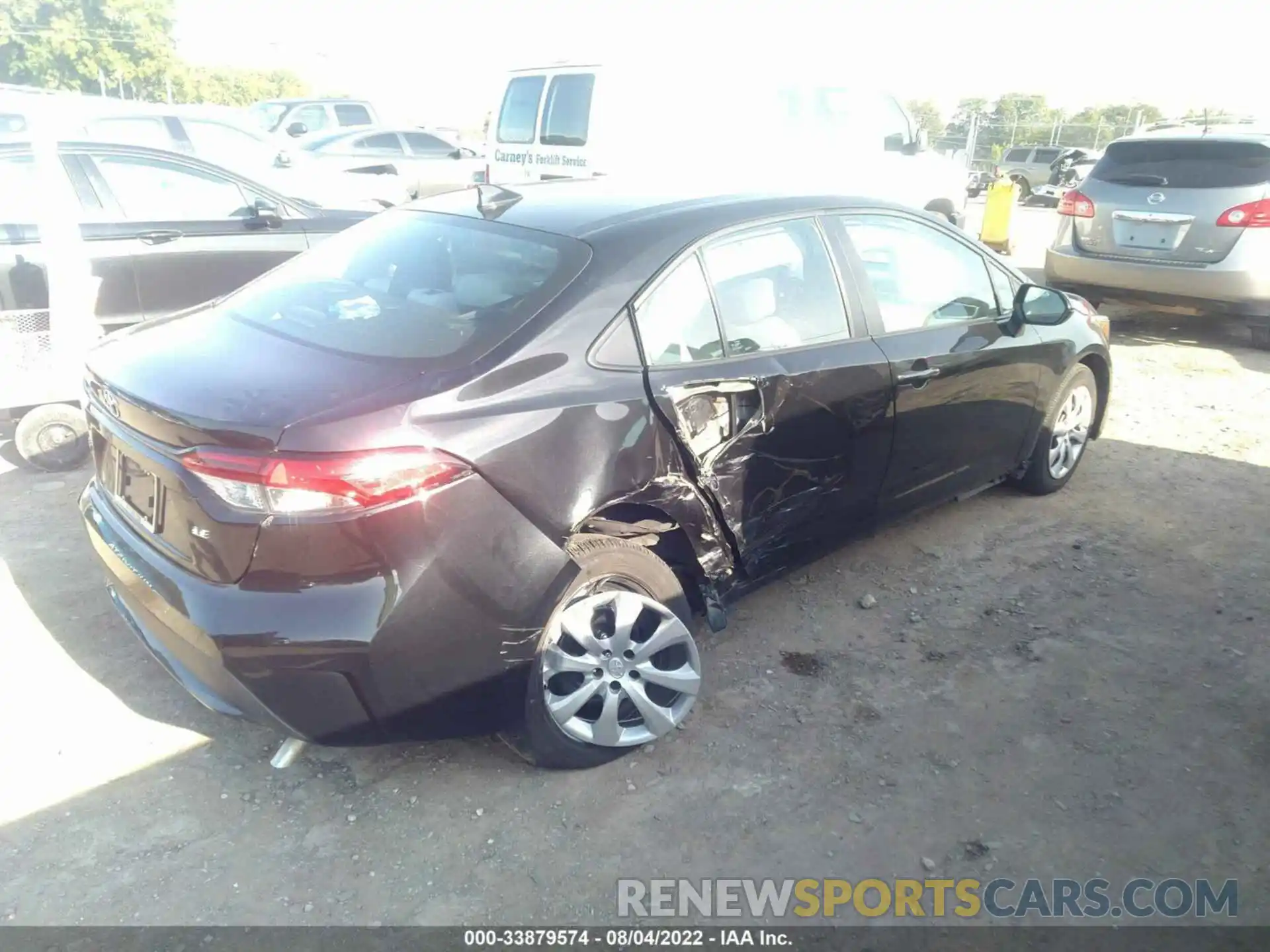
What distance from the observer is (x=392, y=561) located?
88.6 inches

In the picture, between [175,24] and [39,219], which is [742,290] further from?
[175,24]

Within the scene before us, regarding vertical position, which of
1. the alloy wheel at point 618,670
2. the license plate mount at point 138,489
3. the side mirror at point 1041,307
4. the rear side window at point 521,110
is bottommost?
the alloy wheel at point 618,670

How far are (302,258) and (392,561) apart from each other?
1631mm

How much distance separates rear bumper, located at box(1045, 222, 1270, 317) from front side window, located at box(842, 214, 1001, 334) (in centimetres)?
413

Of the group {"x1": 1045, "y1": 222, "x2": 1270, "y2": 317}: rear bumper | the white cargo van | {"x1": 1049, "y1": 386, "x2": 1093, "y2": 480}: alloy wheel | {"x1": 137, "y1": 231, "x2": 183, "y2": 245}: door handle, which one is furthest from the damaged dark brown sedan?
the white cargo van

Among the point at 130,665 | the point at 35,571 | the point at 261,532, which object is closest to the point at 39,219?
the point at 35,571

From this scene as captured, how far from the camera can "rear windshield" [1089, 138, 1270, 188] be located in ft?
22.8

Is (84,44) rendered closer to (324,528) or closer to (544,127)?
(544,127)

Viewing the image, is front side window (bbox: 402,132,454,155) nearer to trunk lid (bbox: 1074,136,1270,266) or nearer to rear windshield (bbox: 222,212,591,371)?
trunk lid (bbox: 1074,136,1270,266)

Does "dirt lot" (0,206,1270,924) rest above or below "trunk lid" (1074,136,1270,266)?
below

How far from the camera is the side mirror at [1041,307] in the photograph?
155 inches

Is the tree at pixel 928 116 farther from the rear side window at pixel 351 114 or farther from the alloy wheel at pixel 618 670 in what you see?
the alloy wheel at pixel 618 670

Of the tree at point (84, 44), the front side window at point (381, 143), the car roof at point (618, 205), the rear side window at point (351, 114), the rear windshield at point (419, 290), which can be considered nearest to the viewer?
the rear windshield at point (419, 290)

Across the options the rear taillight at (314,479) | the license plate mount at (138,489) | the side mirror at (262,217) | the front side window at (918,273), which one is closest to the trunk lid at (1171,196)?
the front side window at (918,273)
